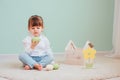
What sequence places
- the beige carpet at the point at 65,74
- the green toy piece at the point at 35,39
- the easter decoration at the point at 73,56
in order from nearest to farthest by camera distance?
the beige carpet at the point at 65,74 → the green toy piece at the point at 35,39 → the easter decoration at the point at 73,56

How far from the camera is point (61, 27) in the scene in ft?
8.05

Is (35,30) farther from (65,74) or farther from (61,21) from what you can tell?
(61,21)

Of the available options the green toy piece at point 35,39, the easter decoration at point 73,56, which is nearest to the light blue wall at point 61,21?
the easter decoration at point 73,56

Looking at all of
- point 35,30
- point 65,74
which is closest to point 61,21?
point 35,30

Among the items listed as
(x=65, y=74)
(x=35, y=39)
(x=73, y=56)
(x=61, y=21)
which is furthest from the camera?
(x=61, y=21)

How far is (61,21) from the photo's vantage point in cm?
245

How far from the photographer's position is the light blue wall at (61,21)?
90.3 inches

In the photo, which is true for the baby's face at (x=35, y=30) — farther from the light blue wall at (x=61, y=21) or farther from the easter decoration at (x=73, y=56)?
the light blue wall at (x=61, y=21)

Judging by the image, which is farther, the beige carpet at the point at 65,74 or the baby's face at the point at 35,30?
the baby's face at the point at 35,30

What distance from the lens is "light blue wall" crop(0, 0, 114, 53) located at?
7.52 ft

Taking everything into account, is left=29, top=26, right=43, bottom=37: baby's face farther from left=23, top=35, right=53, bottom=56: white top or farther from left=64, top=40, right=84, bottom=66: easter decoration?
left=64, top=40, right=84, bottom=66: easter decoration

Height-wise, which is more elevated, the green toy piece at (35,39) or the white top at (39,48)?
the green toy piece at (35,39)

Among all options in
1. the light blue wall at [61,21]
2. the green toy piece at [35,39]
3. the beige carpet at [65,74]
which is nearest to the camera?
the beige carpet at [65,74]

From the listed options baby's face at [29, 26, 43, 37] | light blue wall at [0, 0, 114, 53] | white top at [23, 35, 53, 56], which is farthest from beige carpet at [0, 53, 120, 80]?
light blue wall at [0, 0, 114, 53]
